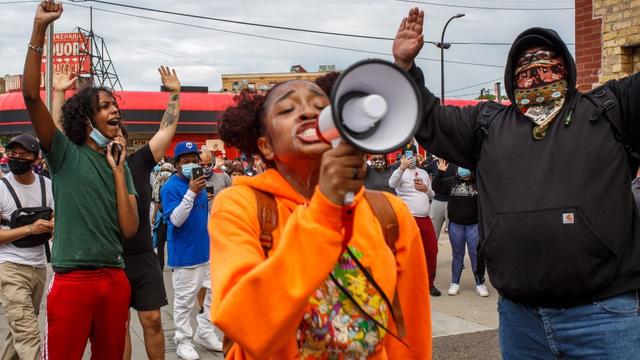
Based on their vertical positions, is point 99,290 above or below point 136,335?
above

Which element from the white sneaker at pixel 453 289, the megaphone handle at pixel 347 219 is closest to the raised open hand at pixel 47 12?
the megaphone handle at pixel 347 219

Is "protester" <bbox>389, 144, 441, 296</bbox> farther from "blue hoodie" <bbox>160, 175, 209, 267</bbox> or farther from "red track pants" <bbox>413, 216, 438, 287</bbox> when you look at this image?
"blue hoodie" <bbox>160, 175, 209, 267</bbox>

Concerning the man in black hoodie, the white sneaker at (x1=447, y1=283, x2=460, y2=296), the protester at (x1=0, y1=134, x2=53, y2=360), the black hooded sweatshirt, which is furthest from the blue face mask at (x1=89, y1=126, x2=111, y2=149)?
the white sneaker at (x1=447, y1=283, x2=460, y2=296)

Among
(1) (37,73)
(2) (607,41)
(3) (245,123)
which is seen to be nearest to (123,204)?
(1) (37,73)

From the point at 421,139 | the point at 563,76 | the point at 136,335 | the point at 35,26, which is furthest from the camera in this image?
the point at 136,335

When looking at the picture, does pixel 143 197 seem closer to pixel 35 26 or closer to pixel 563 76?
pixel 35 26

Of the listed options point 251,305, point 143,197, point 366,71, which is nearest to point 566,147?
point 366,71

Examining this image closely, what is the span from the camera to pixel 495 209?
2797mm

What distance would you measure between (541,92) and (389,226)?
1.22 meters

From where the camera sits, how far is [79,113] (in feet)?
12.8

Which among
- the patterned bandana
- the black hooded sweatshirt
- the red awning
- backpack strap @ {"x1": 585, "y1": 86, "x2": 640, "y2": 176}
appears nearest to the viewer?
the black hooded sweatshirt

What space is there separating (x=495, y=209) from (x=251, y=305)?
1.53 meters

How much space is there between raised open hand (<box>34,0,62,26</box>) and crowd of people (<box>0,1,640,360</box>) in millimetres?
15

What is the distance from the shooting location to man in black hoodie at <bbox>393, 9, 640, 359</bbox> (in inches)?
101
